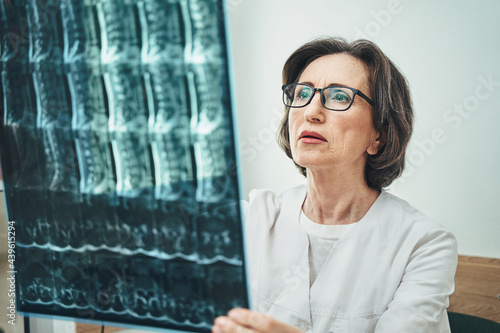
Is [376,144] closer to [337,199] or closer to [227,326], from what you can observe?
[337,199]

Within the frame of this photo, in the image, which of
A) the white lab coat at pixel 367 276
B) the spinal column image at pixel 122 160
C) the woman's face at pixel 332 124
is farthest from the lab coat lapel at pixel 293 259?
the spinal column image at pixel 122 160

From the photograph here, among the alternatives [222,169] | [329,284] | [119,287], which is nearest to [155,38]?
[222,169]

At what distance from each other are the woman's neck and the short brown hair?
67mm

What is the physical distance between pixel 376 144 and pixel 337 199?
0.17 meters

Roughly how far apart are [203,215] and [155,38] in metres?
0.17

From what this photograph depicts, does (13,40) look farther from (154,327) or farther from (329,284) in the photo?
(329,284)

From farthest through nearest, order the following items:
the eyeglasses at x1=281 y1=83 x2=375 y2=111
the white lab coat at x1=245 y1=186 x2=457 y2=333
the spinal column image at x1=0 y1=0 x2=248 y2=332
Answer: the eyeglasses at x1=281 y1=83 x2=375 y2=111, the white lab coat at x1=245 y1=186 x2=457 y2=333, the spinal column image at x1=0 y1=0 x2=248 y2=332

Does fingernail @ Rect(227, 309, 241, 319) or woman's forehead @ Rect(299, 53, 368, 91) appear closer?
fingernail @ Rect(227, 309, 241, 319)

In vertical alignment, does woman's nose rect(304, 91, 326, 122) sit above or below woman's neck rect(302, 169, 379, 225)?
above

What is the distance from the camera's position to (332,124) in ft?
2.80

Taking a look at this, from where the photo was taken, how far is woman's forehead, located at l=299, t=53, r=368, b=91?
0.88 metres

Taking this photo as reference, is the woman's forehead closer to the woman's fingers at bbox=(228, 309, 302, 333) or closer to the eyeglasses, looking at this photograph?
the eyeglasses

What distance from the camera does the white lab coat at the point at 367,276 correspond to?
0.76 metres

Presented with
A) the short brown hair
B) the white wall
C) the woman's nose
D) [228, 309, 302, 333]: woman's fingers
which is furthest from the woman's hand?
the white wall
